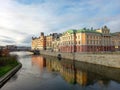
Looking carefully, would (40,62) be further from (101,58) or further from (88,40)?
(101,58)

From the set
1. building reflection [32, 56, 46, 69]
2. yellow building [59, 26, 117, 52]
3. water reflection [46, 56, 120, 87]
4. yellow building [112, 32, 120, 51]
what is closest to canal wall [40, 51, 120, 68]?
water reflection [46, 56, 120, 87]

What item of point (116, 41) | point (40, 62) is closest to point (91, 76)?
point (40, 62)

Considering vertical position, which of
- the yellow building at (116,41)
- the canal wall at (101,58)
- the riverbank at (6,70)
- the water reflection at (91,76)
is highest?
the yellow building at (116,41)

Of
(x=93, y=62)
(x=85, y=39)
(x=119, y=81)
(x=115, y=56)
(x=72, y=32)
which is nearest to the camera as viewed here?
(x=119, y=81)

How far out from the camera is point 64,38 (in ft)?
370

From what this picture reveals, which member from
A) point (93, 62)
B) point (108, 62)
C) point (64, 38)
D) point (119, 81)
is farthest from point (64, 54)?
point (119, 81)

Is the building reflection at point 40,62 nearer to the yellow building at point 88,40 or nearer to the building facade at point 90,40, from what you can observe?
the yellow building at point 88,40

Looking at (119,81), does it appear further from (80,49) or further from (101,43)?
(101,43)

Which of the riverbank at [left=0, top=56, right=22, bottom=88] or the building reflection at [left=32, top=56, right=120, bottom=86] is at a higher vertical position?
the riverbank at [left=0, top=56, right=22, bottom=88]

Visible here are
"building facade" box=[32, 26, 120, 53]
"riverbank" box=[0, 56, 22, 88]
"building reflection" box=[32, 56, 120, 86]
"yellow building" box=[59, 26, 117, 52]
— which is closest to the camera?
"riverbank" box=[0, 56, 22, 88]

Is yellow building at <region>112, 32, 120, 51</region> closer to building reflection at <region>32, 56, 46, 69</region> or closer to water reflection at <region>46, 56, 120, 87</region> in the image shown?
building reflection at <region>32, 56, 46, 69</region>

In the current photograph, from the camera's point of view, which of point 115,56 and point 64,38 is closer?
point 115,56

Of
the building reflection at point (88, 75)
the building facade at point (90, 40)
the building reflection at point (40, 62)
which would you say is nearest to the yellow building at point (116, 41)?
the building facade at point (90, 40)

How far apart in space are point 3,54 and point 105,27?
6787 cm
